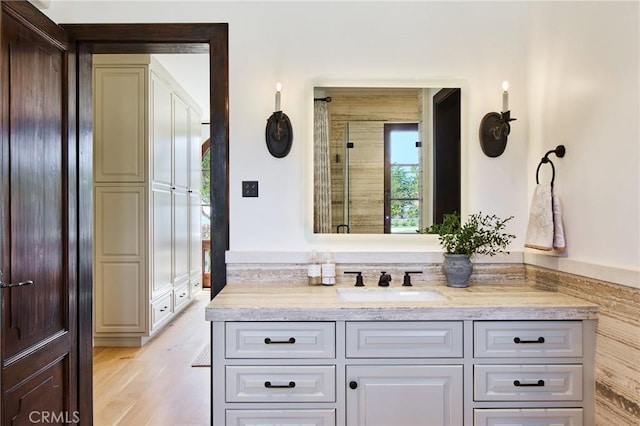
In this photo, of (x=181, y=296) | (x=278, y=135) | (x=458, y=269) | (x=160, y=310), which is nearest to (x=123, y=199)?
(x=160, y=310)

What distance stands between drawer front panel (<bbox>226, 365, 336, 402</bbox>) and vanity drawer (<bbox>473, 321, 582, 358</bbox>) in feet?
1.88

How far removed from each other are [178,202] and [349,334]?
3.34 meters

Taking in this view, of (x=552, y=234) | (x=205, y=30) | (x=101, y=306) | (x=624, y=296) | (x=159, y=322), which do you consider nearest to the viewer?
(x=624, y=296)

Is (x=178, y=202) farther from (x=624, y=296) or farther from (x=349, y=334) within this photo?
(x=624, y=296)

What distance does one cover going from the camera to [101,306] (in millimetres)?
3502

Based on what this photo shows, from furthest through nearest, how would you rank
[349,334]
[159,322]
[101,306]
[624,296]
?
1. [159,322]
2. [101,306]
3. [349,334]
4. [624,296]

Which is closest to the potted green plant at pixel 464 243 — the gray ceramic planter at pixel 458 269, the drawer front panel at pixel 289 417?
the gray ceramic planter at pixel 458 269

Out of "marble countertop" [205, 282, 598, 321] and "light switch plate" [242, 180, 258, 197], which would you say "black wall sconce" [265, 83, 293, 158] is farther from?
"marble countertop" [205, 282, 598, 321]

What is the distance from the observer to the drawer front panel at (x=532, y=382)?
153cm

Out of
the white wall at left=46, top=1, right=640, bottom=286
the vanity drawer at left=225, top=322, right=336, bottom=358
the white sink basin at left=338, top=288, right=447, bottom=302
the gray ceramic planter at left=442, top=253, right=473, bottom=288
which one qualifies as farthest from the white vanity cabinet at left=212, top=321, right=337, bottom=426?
the gray ceramic planter at left=442, top=253, right=473, bottom=288

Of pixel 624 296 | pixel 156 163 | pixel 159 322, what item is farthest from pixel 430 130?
pixel 159 322

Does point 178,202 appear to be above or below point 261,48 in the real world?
below

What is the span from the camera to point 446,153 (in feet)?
7.10

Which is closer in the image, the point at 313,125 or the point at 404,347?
the point at 404,347
